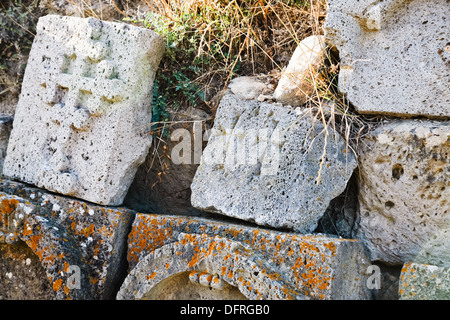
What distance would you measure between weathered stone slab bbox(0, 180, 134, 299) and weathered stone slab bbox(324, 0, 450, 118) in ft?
3.96

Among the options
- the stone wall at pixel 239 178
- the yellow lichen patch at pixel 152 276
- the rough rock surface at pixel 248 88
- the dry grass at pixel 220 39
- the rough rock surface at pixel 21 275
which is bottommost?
the rough rock surface at pixel 21 275

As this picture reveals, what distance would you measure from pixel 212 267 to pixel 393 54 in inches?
44.0

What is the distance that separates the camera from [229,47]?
248cm

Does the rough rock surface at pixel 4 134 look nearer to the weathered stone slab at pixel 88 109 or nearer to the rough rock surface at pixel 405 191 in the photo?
the weathered stone slab at pixel 88 109

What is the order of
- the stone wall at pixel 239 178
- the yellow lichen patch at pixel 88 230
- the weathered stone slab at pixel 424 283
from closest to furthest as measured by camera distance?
the weathered stone slab at pixel 424 283
the stone wall at pixel 239 178
the yellow lichen patch at pixel 88 230

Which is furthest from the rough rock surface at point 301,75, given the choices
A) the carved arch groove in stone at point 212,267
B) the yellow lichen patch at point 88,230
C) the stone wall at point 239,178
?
the yellow lichen patch at point 88,230

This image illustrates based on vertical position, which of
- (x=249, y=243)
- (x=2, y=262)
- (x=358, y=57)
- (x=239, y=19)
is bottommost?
(x=2, y=262)

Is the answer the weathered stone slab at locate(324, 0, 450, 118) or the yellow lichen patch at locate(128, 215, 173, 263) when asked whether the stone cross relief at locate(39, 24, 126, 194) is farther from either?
the weathered stone slab at locate(324, 0, 450, 118)

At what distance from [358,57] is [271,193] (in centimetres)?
68

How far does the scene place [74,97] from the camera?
8.04 feet

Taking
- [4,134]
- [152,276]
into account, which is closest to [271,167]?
[152,276]

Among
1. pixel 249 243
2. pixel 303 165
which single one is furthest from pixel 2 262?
pixel 303 165

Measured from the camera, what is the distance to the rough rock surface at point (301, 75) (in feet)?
7.22

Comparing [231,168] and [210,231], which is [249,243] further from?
[231,168]
